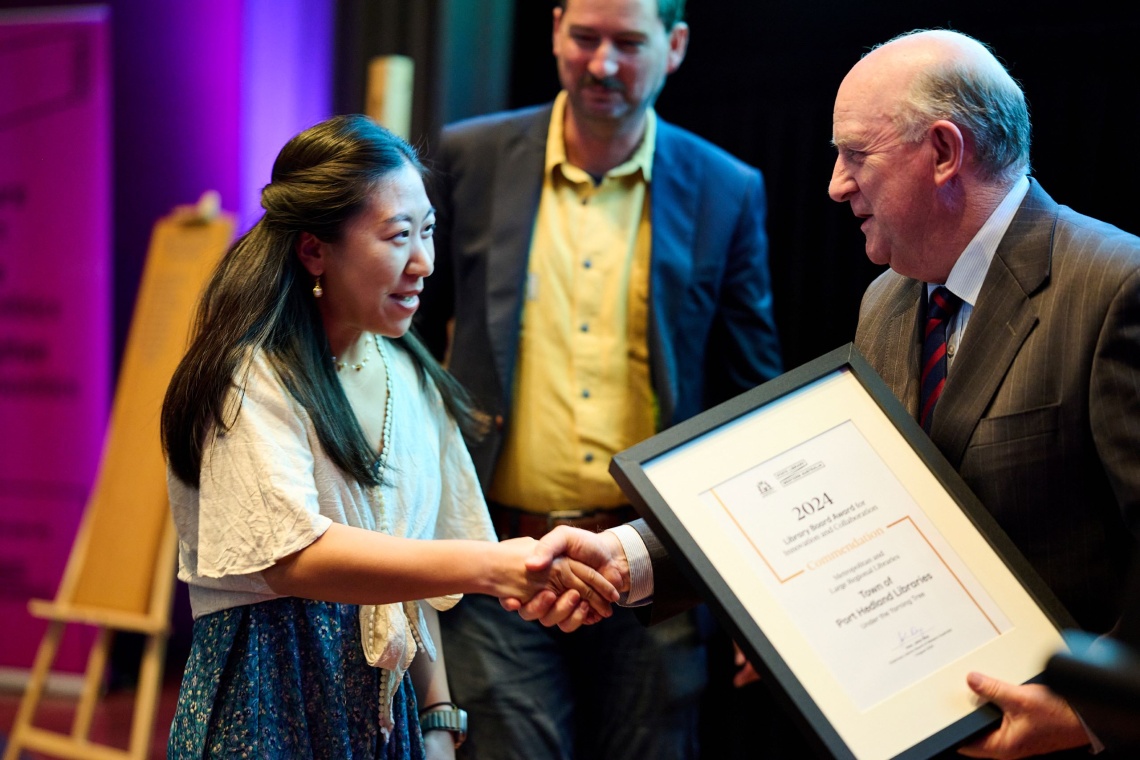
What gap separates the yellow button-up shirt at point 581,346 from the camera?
2609mm

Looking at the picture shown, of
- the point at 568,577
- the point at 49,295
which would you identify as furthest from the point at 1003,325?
the point at 49,295

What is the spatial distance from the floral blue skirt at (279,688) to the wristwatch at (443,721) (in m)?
0.18

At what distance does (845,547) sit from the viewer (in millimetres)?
1637

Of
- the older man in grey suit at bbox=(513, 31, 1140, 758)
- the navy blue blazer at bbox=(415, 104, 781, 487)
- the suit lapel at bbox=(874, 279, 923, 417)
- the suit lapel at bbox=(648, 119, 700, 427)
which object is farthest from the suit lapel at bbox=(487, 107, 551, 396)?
the suit lapel at bbox=(874, 279, 923, 417)

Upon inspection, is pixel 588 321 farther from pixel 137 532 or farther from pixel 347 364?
pixel 137 532

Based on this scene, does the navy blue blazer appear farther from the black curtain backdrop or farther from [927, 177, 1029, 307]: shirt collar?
[927, 177, 1029, 307]: shirt collar

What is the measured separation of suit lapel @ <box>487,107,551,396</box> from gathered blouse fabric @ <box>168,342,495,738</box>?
659 millimetres

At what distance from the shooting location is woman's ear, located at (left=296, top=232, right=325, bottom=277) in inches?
72.0

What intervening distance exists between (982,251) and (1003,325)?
140 mm

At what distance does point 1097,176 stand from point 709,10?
3.79ft

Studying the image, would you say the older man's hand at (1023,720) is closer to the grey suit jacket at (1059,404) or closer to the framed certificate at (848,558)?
the framed certificate at (848,558)

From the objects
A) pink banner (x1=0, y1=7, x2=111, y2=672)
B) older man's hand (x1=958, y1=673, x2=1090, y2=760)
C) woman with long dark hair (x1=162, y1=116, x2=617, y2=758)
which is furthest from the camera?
→ pink banner (x1=0, y1=7, x2=111, y2=672)

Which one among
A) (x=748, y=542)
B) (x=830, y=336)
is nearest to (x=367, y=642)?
(x=748, y=542)

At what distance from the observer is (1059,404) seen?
162 cm
